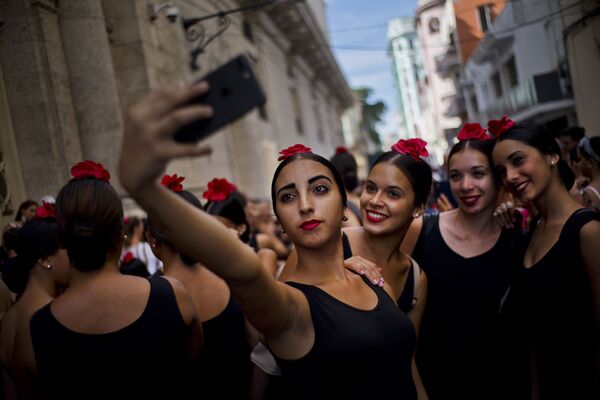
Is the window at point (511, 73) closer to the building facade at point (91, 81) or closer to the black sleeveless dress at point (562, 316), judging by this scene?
the building facade at point (91, 81)

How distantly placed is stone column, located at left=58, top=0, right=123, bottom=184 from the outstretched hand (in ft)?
16.1

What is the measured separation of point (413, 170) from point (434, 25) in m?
48.3

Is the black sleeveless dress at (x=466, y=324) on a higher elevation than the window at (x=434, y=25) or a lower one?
lower

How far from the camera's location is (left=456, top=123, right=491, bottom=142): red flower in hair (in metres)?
2.88

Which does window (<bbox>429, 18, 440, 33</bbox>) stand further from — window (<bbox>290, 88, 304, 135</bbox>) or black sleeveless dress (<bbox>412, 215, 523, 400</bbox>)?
black sleeveless dress (<bbox>412, 215, 523, 400</bbox>)

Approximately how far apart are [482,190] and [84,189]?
2048 millimetres

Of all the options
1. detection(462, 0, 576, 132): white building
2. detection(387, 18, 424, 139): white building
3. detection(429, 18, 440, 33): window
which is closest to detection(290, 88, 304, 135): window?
detection(462, 0, 576, 132): white building

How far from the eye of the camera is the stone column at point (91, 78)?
5695 millimetres

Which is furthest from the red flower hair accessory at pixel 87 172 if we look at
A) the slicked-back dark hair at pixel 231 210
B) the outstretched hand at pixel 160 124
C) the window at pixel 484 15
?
the window at pixel 484 15

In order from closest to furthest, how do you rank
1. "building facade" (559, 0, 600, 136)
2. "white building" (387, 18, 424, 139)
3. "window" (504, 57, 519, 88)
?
"building facade" (559, 0, 600, 136) < "window" (504, 57, 519, 88) < "white building" (387, 18, 424, 139)

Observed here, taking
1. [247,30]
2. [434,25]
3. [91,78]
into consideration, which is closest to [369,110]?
[434,25]

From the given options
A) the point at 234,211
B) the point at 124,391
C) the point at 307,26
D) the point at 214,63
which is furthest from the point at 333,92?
the point at 124,391

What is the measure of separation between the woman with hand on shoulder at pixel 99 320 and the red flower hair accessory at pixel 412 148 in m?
1.34

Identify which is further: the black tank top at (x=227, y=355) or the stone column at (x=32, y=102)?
the stone column at (x=32, y=102)
